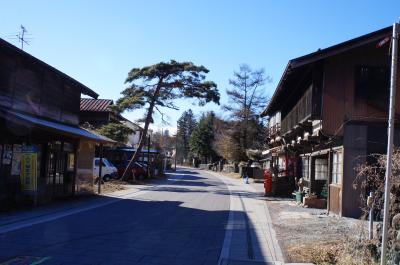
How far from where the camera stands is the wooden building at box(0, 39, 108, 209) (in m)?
17.5

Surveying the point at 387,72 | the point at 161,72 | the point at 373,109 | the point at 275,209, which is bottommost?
the point at 275,209

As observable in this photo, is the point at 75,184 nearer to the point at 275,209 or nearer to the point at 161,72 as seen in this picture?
the point at 275,209

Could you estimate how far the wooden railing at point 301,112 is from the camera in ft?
71.8

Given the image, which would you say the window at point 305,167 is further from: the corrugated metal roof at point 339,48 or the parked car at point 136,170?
the parked car at point 136,170

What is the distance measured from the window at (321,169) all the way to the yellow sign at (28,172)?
13231 millimetres

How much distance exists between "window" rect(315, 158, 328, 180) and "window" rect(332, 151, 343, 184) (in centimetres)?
315

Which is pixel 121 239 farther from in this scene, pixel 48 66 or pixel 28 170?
pixel 48 66

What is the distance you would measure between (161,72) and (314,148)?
59.2ft

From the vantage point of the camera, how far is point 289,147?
101 ft

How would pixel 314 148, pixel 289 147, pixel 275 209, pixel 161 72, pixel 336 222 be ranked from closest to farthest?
pixel 336 222
pixel 275 209
pixel 314 148
pixel 289 147
pixel 161 72

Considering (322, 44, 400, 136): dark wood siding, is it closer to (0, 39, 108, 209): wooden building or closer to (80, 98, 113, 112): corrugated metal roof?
(0, 39, 108, 209): wooden building

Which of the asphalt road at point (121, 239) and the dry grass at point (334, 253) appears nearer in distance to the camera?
the dry grass at point (334, 253)

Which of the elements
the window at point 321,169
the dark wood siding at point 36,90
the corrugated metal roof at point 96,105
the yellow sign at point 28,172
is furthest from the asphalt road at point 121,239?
the corrugated metal roof at point 96,105

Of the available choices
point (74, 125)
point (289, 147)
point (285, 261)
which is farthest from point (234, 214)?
point (289, 147)
